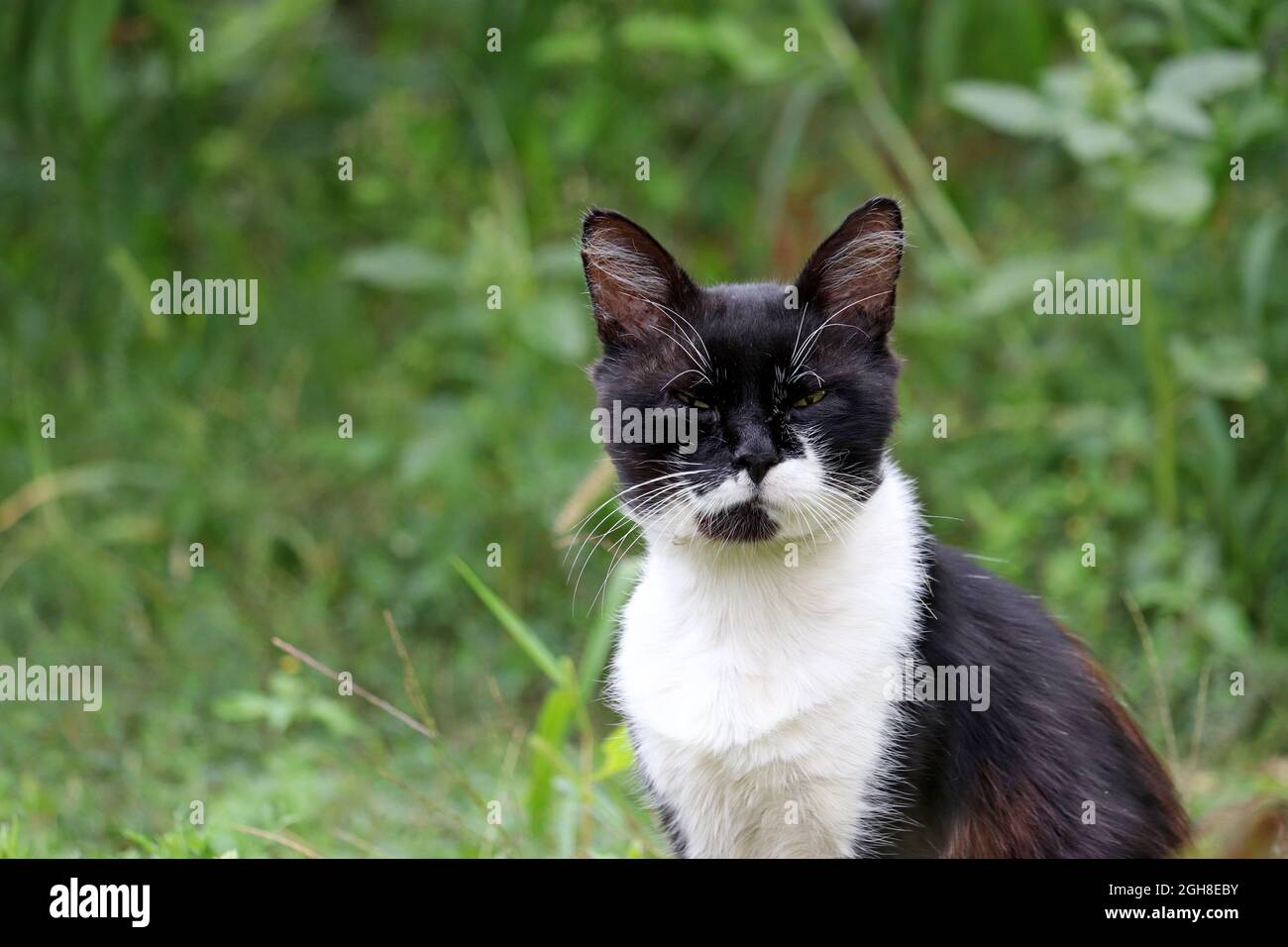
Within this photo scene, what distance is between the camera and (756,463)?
8.11 ft

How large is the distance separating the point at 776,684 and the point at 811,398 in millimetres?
498

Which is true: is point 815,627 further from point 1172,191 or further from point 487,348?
point 487,348

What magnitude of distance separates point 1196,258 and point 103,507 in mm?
3752

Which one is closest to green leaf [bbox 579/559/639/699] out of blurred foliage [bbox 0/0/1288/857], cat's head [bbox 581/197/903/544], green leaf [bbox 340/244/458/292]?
blurred foliage [bbox 0/0/1288/857]

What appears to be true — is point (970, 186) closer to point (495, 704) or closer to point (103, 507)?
point (495, 704)

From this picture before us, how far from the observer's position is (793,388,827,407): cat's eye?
2598 mm

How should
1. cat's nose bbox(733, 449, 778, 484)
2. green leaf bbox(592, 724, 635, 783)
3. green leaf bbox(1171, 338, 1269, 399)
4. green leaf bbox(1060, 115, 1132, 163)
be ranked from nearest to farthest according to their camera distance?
cat's nose bbox(733, 449, 778, 484) → green leaf bbox(592, 724, 635, 783) → green leaf bbox(1060, 115, 1132, 163) → green leaf bbox(1171, 338, 1269, 399)

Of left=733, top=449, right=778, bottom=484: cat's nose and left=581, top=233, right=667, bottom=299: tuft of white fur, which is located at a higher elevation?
left=581, top=233, right=667, bottom=299: tuft of white fur

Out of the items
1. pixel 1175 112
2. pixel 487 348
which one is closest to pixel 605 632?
pixel 487 348

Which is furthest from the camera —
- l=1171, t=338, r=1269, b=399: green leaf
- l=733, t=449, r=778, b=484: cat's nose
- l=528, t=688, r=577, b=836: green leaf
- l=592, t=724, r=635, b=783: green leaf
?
l=1171, t=338, r=1269, b=399: green leaf

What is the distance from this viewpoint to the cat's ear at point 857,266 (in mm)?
2658

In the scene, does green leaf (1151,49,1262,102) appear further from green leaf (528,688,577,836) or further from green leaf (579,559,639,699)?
green leaf (528,688,577,836)

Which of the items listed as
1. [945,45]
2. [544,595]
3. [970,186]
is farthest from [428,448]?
[970,186]

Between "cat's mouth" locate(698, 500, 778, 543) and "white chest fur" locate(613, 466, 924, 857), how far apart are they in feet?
0.21
